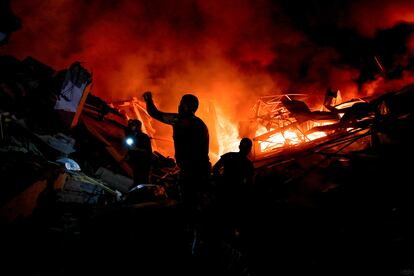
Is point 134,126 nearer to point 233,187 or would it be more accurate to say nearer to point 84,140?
point 84,140

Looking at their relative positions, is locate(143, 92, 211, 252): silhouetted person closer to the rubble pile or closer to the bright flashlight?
the rubble pile

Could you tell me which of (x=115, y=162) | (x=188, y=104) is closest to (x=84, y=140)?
(x=115, y=162)

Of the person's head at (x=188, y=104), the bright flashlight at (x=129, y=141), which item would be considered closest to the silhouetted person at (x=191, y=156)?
the person's head at (x=188, y=104)

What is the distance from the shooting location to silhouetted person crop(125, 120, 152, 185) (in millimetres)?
6262

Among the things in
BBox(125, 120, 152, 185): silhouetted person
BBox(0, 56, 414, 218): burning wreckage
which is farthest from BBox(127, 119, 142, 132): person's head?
BBox(0, 56, 414, 218): burning wreckage

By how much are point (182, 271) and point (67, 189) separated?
3.42m

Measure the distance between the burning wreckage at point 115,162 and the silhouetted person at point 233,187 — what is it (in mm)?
749

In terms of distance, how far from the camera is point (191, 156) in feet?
11.4

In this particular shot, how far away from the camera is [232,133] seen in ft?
59.3

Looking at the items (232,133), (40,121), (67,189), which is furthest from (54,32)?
(67,189)

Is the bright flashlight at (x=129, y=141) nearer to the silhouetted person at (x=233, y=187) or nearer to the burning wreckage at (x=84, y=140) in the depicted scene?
the burning wreckage at (x=84, y=140)

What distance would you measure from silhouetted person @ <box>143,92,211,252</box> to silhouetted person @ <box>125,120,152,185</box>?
9.68 ft

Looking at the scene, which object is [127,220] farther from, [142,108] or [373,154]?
[142,108]

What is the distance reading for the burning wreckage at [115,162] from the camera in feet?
14.8
